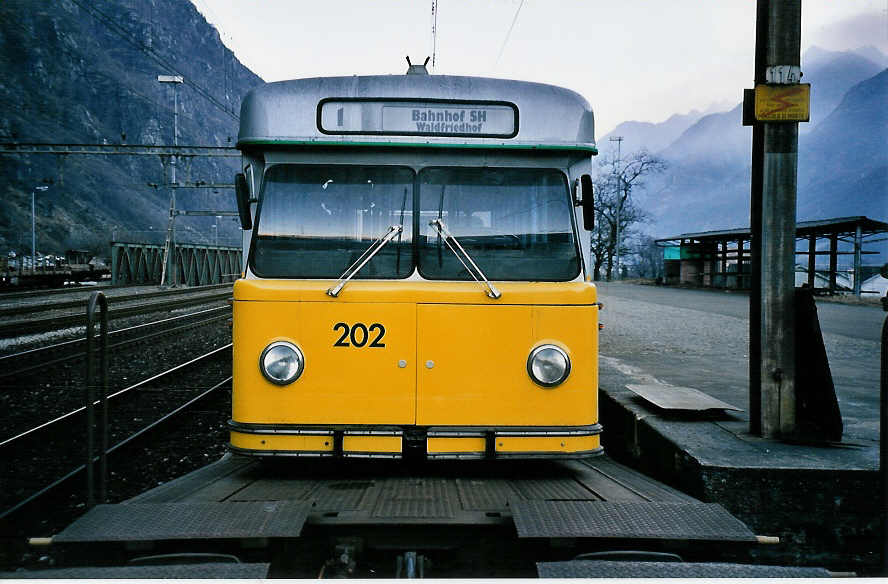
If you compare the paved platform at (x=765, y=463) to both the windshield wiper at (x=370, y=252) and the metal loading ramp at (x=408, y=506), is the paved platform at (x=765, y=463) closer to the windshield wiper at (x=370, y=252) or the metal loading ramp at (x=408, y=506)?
the metal loading ramp at (x=408, y=506)

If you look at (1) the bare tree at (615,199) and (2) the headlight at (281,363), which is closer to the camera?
(2) the headlight at (281,363)

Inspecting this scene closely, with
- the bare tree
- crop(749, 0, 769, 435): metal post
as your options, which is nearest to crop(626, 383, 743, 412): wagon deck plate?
crop(749, 0, 769, 435): metal post

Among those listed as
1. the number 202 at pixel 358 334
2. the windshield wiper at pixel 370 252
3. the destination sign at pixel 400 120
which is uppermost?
the destination sign at pixel 400 120

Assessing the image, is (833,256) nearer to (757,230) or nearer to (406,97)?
(757,230)

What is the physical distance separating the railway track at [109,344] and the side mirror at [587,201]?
10026 mm

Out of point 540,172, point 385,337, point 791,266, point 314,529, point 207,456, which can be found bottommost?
point 207,456

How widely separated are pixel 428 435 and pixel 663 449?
202 cm

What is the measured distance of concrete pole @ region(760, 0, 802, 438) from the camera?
510cm

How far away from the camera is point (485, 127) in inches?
166

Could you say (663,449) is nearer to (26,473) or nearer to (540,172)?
(540,172)

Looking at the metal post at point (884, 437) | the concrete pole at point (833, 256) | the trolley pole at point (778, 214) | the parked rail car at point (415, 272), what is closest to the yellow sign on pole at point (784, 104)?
the trolley pole at point (778, 214)

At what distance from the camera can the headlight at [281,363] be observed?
13.1 ft

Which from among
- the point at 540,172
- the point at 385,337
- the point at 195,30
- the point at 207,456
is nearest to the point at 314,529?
the point at 385,337

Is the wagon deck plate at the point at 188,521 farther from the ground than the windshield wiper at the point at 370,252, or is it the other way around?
the windshield wiper at the point at 370,252
